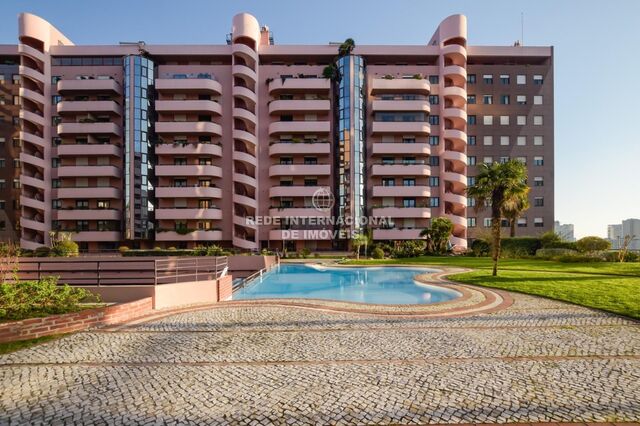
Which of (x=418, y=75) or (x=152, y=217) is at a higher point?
(x=418, y=75)

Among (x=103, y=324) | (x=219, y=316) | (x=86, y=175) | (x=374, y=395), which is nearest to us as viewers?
(x=374, y=395)

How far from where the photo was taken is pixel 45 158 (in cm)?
3941

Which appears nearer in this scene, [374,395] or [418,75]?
[374,395]

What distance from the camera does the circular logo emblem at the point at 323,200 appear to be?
40.3 metres

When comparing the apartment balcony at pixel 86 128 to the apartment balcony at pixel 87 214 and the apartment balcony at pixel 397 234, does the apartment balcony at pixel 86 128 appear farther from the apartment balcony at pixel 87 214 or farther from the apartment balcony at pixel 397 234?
the apartment balcony at pixel 397 234

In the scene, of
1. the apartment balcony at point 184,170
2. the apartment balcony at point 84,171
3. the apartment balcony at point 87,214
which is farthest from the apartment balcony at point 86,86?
the apartment balcony at point 87,214

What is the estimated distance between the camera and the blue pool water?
14.9m

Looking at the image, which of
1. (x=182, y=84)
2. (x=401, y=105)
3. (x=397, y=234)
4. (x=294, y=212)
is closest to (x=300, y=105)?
(x=401, y=105)

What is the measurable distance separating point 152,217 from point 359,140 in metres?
29.5

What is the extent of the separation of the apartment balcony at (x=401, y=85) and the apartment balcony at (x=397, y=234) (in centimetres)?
1931

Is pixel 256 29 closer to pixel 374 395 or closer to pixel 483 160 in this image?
pixel 483 160

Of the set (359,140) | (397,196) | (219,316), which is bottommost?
(219,316)

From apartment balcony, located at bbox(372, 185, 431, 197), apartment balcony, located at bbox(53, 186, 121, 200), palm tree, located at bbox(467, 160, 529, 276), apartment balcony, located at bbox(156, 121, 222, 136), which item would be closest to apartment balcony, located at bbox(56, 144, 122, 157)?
apartment balcony, located at bbox(53, 186, 121, 200)

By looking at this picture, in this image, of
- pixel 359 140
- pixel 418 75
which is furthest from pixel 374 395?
pixel 418 75
